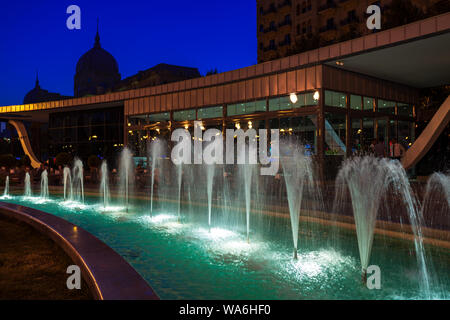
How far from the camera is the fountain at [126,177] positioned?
13335 millimetres

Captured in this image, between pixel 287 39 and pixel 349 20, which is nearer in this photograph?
pixel 349 20

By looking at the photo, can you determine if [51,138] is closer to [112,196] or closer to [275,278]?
[112,196]

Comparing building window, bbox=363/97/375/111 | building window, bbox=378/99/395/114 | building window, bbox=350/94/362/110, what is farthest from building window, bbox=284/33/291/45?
building window, bbox=350/94/362/110

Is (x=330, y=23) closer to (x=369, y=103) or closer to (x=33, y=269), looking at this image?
(x=369, y=103)

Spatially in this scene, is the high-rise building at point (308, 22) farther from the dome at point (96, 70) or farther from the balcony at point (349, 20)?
the dome at point (96, 70)

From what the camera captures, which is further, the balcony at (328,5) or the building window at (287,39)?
the building window at (287,39)

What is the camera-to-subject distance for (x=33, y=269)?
193 inches

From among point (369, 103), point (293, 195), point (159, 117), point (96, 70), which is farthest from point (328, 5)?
point (96, 70)

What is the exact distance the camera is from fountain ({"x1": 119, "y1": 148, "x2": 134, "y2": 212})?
13335 millimetres

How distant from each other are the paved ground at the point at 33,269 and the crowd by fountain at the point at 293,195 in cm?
325

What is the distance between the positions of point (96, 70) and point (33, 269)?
420ft

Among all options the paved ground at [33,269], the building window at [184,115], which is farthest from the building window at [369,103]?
the paved ground at [33,269]

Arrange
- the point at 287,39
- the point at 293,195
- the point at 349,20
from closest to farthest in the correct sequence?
the point at 293,195
the point at 349,20
the point at 287,39
